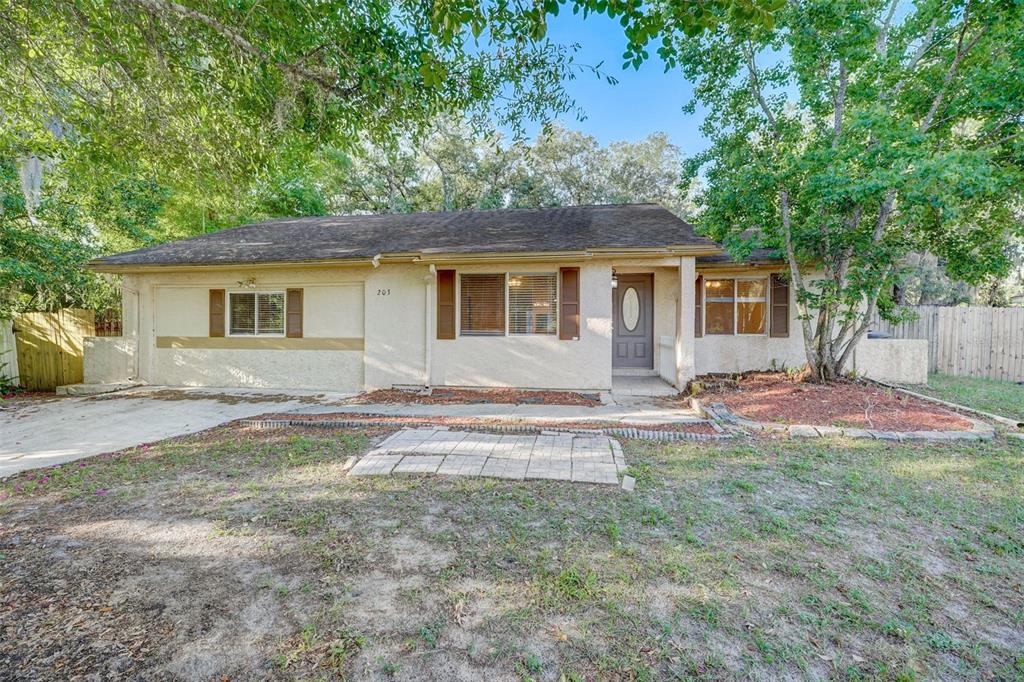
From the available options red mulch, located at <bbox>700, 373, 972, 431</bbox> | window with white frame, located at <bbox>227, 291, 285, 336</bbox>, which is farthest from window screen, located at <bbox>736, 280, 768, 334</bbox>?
window with white frame, located at <bbox>227, 291, 285, 336</bbox>

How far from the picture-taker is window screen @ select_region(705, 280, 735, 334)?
10.1 m

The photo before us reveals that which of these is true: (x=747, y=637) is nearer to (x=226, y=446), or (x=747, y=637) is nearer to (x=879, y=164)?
(x=226, y=446)

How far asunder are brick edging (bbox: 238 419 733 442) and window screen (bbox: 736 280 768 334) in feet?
15.9

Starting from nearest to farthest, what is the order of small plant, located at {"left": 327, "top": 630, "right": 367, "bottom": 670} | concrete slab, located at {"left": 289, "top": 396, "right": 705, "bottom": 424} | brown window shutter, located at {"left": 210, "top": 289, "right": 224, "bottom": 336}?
small plant, located at {"left": 327, "top": 630, "right": 367, "bottom": 670}
concrete slab, located at {"left": 289, "top": 396, "right": 705, "bottom": 424}
brown window shutter, located at {"left": 210, "top": 289, "right": 224, "bottom": 336}

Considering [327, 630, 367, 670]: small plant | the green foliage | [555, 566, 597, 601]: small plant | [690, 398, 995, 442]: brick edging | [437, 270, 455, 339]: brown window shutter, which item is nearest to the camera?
[327, 630, 367, 670]: small plant

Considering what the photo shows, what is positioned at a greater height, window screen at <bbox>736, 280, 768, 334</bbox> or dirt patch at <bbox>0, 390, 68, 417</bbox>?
window screen at <bbox>736, 280, 768, 334</bbox>

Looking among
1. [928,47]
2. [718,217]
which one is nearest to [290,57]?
[718,217]

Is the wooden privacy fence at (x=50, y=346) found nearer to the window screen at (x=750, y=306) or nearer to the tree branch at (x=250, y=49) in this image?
the tree branch at (x=250, y=49)

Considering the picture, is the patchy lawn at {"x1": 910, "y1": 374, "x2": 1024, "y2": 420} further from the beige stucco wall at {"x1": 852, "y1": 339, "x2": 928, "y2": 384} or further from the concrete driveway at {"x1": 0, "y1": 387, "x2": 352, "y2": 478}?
the concrete driveway at {"x1": 0, "y1": 387, "x2": 352, "y2": 478}

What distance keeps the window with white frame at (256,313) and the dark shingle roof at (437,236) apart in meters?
0.89

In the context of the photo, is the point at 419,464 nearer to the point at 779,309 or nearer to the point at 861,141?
the point at 861,141

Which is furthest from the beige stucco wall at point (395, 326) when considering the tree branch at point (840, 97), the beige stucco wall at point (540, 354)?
the tree branch at point (840, 97)

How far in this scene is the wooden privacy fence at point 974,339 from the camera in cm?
994

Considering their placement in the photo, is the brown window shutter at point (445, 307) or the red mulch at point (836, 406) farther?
the brown window shutter at point (445, 307)
